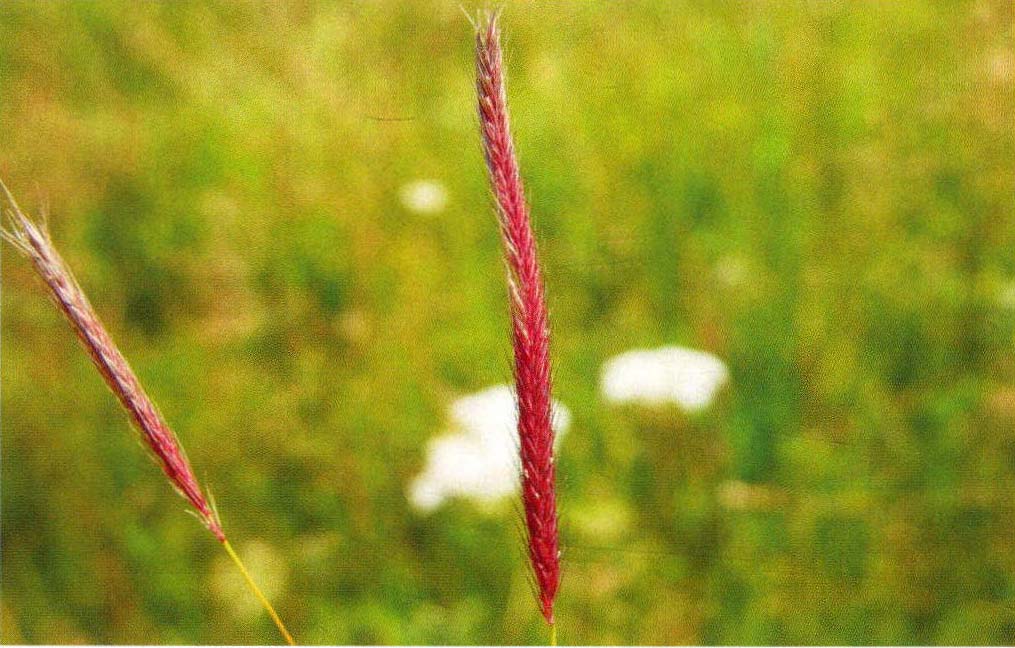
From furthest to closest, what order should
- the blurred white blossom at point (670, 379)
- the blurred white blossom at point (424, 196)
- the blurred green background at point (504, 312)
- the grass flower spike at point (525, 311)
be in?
the blurred white blossom at point (424, 196), the blurred white blossom at point (670, 379), the blurred green background at point (504, 312), the grass flower spike at point (525, 311)

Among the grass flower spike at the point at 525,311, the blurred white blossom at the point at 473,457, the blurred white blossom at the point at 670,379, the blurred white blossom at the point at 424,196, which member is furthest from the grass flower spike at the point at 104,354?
the blurred white blossom at the point at 424,196

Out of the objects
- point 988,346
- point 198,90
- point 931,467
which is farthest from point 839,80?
point 198,90

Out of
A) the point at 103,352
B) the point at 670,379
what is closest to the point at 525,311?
the point at 103,352

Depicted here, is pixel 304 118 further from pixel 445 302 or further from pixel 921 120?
pixel 921 120

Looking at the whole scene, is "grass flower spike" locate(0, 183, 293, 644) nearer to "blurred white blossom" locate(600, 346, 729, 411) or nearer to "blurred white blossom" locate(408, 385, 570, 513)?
"blurred white blossom" locate(408, 385, 570, 513)

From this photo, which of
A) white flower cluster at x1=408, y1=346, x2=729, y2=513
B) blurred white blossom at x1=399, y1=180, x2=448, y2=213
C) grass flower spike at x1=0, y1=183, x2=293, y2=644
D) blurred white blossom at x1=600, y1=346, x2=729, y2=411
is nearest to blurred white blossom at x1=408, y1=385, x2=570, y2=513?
white flower cluster at x1=408, y1=346, x2=729, y2=513

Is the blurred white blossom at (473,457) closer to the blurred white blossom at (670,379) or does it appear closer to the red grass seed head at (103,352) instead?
the blurred white blossom at (670,379)
